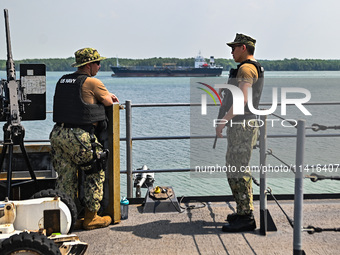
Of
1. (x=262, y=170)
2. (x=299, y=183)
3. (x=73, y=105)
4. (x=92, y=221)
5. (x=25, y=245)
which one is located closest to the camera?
(x=25, y=245)

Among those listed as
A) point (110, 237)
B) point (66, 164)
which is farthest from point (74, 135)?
point (110, 237)

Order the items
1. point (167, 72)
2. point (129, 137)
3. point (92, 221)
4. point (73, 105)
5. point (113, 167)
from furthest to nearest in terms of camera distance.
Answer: point (167, 72), point (129, 137), point (113, 167), point (92, 221), point (73, 105)

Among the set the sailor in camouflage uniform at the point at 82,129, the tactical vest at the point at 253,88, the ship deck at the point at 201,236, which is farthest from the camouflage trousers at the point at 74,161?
the tactical vest at the point at 253,88

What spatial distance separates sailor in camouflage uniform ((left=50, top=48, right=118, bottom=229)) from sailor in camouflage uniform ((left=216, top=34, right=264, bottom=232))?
1.12 m

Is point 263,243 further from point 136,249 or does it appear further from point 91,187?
point 91,187

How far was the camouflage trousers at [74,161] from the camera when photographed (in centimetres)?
468

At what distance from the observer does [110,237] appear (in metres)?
4.74

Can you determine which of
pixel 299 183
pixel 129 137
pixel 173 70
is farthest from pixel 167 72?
pixel 299 183

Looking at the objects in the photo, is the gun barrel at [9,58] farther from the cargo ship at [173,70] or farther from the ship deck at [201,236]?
the cargo ship at [173,70]

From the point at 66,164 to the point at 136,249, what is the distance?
1026 millimetres

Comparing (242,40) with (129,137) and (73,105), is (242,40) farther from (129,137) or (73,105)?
(129,137)

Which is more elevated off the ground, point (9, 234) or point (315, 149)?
point (9, 234)

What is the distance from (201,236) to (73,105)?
164 centimetres

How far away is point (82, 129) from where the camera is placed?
4.72 metres
